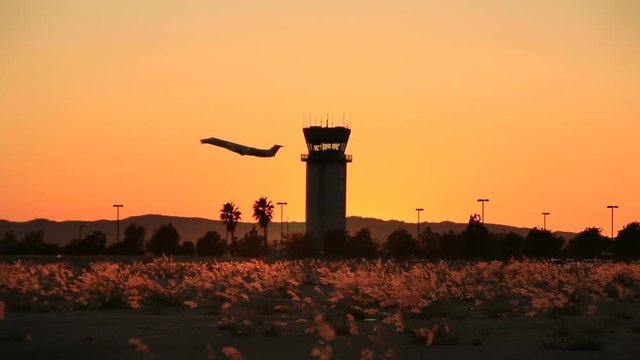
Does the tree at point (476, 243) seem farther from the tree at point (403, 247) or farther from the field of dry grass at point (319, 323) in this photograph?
the field of dry grass at point (319, 323)

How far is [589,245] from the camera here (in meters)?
134

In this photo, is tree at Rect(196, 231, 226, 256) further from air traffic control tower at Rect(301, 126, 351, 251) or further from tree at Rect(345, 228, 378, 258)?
tree at Rect(345, 228, 378, 258)

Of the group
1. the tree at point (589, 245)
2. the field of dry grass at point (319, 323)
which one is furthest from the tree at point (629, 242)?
the field of dry grass at point (319, 323)

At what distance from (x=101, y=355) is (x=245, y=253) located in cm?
12857

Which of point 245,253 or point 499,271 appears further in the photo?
point 245,253

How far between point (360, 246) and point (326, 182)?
9.98 metres

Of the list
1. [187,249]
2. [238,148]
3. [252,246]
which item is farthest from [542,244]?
[238,148]

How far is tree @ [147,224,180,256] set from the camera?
150m

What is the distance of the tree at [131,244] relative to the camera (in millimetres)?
151125

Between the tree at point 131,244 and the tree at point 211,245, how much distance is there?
24.5ft

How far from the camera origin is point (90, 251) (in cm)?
14775

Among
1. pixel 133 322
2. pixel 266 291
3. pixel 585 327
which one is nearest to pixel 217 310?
pixel 133 322

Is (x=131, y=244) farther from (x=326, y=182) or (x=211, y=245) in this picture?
(x=326, y=182)

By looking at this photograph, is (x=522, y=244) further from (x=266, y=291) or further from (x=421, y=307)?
(x=421, y=307)
